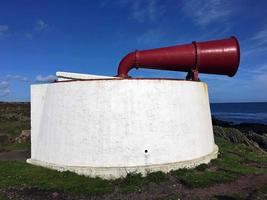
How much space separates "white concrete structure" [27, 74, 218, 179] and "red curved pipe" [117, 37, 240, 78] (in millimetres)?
1524

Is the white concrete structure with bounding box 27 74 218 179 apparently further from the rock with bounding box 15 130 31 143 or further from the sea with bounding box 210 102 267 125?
the sea with bounding box 210 102 267 125

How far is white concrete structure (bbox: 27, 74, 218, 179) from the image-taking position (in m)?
13.2

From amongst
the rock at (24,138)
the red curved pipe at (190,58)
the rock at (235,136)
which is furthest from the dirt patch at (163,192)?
the rock at (235,136)

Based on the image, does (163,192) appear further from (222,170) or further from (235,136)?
(235,136)

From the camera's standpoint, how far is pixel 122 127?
522 inches

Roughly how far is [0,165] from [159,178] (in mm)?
7449

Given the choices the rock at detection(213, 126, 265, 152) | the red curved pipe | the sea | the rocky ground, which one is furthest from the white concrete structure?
the sea

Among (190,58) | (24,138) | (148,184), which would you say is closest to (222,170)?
(148,184)

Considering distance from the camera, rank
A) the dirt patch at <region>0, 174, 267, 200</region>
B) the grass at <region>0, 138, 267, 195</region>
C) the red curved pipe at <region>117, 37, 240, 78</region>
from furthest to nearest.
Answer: the red curved pipe at <region>117, 37, 240, 78</region> < the grass at <region>0, 138, 267, 195</region> < the dirt patch at <region>0, 174, 267, 200</region>

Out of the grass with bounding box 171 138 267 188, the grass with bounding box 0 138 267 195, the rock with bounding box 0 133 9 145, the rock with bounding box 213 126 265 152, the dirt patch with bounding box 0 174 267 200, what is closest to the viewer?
the dirt patch with bounding box 0 174 267 200

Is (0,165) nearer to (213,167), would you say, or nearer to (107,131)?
(107,131)

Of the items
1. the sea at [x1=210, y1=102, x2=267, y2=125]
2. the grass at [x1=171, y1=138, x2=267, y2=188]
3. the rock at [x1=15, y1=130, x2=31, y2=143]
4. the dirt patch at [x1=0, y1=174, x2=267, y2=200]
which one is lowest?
the dirt patch at [x1=0, y1=174, x2=267, y2=200]

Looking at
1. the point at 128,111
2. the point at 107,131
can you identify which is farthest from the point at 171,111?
the point at 107,131

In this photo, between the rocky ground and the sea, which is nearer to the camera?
the rocky ground
